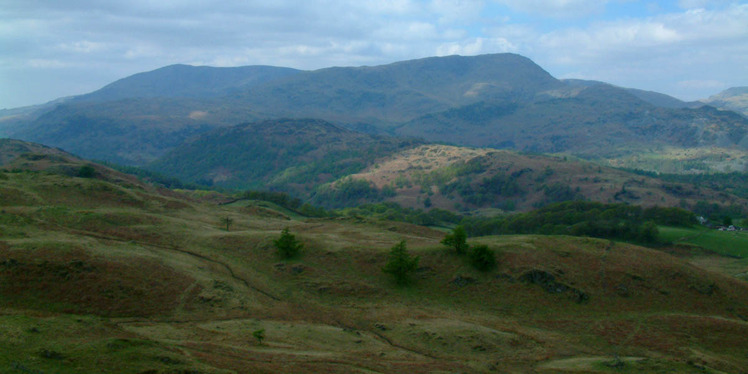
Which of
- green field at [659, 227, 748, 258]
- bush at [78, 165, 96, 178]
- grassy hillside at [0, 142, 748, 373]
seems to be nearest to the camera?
grassy hillside at [0, 142, 748, 373]

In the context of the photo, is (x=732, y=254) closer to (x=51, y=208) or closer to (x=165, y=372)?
(x=165, y=372)

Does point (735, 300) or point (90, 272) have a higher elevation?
point (90, 272)

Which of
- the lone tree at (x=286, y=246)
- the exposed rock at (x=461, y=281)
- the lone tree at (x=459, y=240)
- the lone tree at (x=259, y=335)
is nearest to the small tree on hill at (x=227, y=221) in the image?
the lone tree at (x=286, y=246)

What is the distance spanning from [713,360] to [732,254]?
73219 millimetres

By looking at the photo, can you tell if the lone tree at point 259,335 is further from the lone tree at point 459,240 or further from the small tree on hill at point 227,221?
the small tree on hill at point 227,221

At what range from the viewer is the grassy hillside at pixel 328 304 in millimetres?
35344

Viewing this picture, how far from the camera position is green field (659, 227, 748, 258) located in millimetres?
106250

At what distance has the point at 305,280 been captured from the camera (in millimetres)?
58469

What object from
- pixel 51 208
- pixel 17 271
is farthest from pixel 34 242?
pixel 51 208

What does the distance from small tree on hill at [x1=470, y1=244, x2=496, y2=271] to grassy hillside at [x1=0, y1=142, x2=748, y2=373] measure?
112 cm

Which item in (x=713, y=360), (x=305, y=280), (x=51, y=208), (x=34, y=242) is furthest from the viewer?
(x=51, y=208)

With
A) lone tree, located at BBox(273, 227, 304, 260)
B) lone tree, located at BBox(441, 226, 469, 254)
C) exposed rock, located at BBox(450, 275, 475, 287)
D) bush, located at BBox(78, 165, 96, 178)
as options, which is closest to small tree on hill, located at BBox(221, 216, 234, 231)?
lone tree, located at BBox(273, 227, 304, 260)

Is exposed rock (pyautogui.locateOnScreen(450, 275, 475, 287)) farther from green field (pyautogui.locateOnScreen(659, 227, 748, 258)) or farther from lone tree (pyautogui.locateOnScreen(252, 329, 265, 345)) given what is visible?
green field (pyautogui.locateOnScreen(659, 227, 748, 258))

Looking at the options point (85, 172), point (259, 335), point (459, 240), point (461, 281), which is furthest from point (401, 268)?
point (85, 172)
